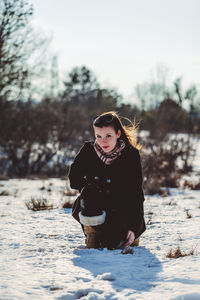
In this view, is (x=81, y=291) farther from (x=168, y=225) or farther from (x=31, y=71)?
(x=31, y=71)

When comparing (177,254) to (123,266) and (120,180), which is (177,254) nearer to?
(123,266)

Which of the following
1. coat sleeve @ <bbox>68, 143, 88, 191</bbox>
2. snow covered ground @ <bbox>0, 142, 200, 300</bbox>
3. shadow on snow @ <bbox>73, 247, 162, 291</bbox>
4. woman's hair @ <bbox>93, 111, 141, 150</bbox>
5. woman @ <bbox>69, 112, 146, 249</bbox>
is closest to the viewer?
snow covered ground @ <bbox>0, 142, 200, 300</bbox>

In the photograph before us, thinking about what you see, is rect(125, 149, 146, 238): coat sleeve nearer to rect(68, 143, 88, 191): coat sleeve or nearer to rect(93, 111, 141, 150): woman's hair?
rect(93, 111, 141, 150): woman's hair

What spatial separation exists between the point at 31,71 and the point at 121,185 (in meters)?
8.26

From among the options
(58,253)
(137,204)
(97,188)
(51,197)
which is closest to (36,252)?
(58,253)

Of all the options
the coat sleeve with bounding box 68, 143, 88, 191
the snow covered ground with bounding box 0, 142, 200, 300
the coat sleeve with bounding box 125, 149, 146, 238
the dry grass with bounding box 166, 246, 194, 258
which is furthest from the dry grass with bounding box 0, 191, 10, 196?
the dry grass with bounding box 166, 246, 194, 258

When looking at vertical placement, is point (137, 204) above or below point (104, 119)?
below

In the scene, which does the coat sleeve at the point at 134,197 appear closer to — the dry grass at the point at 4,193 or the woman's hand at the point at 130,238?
the woman's hand at the point at 130,238

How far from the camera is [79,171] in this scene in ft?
10.2

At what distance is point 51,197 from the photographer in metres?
6.04

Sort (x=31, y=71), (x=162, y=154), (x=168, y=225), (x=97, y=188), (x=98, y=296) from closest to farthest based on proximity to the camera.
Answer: (x=98, y=296) → (x=97, y=188) → (x=168, y=225) → (x=162, y=154) → (x=31, y=71)

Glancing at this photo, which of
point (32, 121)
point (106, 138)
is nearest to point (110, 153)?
point (106, 138)

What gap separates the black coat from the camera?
2929 millimetres

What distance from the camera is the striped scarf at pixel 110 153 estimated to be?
9.84 ft
